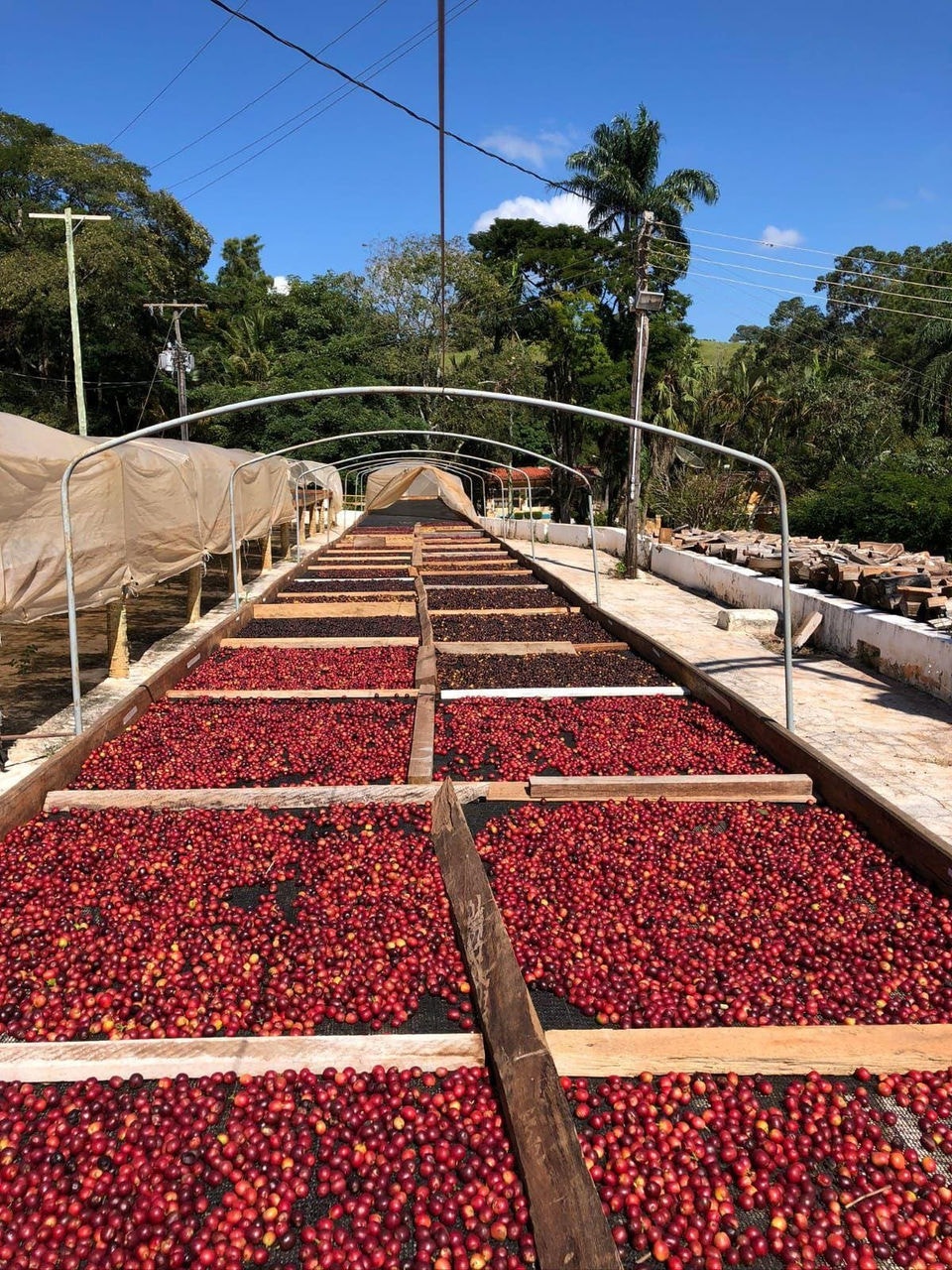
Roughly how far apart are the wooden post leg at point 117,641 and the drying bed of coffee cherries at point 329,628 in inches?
57.4

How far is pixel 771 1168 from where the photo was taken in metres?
2.16

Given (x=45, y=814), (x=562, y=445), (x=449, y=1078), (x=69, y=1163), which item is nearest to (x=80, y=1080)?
(x=69, y=1163)

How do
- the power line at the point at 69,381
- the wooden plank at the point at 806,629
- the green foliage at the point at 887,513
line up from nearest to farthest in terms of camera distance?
the wooden plank at the point at 806,629 → the green foliage at the point at 887,513 → the power line at the point at 69,381

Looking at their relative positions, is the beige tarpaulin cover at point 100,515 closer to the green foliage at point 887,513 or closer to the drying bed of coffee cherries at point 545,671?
the drying bed of coffee cherries at point 545,671

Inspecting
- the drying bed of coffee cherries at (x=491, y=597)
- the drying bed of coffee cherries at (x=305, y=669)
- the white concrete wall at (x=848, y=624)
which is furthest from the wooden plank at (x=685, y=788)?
the drying bed of coffee cherries at (x=491, y=597)

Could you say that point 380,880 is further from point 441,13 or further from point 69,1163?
point 441,13

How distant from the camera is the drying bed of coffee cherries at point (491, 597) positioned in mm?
10984

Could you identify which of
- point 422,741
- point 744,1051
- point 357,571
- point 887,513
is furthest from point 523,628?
point 887,513

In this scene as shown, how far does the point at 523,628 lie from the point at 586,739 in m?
3.87

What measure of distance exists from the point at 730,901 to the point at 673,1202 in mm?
1557

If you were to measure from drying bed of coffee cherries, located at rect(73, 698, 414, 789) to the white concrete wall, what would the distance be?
15.5 feet

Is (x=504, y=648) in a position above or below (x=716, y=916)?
above

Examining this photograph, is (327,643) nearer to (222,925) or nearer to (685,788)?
(685,788)

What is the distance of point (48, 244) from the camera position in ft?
96.2
